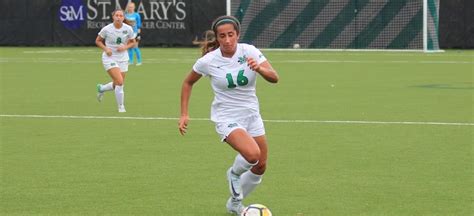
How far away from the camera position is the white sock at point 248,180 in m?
10.2

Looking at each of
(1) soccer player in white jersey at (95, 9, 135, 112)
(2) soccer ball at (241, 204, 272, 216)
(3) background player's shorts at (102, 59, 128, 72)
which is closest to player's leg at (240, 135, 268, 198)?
(2) soccer ball at (241, 204, 272, 216)

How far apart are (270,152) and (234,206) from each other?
181 inches

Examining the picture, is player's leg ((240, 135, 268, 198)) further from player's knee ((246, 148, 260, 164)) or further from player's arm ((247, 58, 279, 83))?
player's arm ((247, 58, 279, 83))

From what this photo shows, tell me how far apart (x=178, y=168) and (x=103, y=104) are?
9371 millimetres

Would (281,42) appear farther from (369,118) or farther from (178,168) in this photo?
(178,168)

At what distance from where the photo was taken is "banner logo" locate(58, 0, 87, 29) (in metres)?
47.7

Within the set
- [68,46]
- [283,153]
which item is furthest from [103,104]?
[68,46]

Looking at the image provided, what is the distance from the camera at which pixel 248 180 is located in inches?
405

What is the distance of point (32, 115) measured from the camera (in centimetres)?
1988

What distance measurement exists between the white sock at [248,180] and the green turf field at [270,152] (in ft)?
0.99

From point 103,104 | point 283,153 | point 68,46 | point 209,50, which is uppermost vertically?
point 209,50

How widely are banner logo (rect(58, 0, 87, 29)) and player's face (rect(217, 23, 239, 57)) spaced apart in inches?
1511

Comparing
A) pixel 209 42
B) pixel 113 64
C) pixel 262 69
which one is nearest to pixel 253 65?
pixel 262 69

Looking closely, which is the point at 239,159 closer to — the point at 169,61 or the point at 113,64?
the point at 113,64
